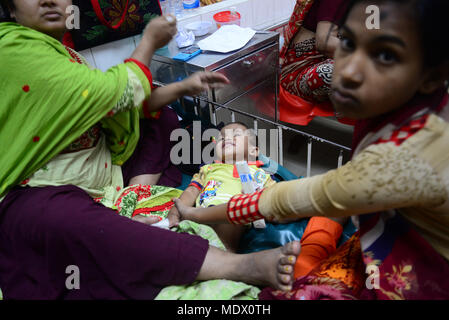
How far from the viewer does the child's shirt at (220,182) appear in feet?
4.20

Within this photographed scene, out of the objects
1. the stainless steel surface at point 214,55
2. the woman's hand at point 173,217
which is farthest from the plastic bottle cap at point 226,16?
the woman's hand at point 173,217

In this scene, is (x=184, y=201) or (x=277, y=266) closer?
(x=277, y=266)

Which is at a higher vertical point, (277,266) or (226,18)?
(226,18)

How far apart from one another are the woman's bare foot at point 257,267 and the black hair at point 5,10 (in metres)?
1.02

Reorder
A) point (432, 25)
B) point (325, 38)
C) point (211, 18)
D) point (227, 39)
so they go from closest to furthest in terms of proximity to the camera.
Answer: point (432, 25) < point (325, 38) < point (227, 39) < point (211, 18)

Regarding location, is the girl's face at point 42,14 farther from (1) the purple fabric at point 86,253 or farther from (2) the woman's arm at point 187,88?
(1) the purple fabric at point 86,253

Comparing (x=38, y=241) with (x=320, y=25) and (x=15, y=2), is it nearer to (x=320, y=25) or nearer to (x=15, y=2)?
(x=15, y=2)

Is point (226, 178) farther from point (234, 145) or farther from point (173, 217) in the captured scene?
point (173, 217)

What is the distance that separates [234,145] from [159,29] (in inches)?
23.3

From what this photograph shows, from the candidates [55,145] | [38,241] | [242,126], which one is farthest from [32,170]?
[242,126]

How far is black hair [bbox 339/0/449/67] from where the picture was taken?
0.49 meters

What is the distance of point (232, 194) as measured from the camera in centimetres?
130

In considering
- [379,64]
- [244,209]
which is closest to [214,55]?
[244,209]
